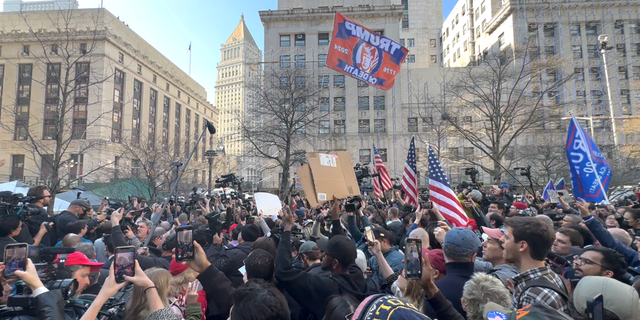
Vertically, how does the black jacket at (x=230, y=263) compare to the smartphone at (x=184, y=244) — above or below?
below

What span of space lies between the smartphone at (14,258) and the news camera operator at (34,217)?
3.64 metres

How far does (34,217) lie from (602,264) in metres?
8.54

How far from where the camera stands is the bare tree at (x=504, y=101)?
92.1 ft

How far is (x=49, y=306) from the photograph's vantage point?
7.91ft

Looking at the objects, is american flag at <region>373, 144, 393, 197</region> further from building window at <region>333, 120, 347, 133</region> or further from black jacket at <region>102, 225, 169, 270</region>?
building window at <region>333, 120, 347, 133</region>

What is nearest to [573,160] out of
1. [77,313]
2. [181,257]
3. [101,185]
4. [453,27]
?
[181,257]


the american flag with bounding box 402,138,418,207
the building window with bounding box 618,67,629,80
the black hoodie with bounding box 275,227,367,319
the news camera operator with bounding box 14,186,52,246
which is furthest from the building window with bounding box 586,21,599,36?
the news camera operator with bounding box 14,186,52,246

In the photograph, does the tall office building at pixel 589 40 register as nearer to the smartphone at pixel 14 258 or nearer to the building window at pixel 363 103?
the building window at pixel 363 103

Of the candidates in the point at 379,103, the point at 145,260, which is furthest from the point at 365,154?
the point at 145,260

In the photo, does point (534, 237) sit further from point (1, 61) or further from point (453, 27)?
point (1, 61)

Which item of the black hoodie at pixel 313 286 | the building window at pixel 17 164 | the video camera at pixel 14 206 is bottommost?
the black hoodie at pixel 313 286

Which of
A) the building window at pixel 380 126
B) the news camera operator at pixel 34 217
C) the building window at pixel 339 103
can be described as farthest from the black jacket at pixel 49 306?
the building window at pixel 380 126

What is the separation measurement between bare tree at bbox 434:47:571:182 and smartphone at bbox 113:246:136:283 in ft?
75.6

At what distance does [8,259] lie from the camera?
2.52 metres
